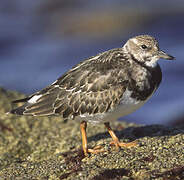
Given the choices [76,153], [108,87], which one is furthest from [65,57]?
[108,87]

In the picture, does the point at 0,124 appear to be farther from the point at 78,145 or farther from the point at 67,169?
the point at 67,169

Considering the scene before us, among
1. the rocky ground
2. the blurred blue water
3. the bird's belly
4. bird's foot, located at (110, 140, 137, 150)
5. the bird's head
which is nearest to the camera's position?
the rocky ground

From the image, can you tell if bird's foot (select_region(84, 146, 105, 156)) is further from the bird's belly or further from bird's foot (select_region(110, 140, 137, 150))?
the bird's belly

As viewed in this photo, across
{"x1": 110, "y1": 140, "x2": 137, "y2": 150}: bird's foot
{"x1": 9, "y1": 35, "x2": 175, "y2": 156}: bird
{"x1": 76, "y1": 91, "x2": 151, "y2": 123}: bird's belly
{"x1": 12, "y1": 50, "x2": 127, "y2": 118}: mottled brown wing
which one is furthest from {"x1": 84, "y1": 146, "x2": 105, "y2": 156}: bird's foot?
{"x1": 12, "y1": 50, "x2": 127, "y2": 118}: mottled brown wing

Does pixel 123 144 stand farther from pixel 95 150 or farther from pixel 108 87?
pixel 108 87

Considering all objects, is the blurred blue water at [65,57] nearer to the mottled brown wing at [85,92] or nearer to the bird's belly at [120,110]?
the mottled brown wing at [85,92]

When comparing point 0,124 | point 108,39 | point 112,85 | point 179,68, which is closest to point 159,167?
point 112,85
